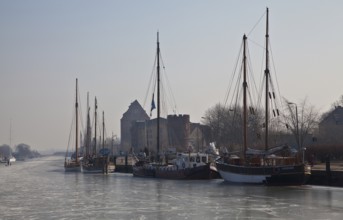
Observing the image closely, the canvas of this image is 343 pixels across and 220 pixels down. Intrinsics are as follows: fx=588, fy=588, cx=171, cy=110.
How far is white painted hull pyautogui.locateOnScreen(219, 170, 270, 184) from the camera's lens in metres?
59.5

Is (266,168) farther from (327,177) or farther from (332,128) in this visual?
(332,128)

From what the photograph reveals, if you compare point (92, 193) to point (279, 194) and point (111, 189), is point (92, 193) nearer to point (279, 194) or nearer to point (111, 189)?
point (111, 189)

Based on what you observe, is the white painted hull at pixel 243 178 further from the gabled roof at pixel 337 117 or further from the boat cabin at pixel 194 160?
the gabled roof at pixel 337 117

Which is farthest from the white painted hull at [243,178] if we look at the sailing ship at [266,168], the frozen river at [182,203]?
the frozen river at [182,203]

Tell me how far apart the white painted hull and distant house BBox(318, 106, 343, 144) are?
138 feet

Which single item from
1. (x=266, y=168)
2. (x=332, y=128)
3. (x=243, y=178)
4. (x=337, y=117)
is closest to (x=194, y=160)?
(x=243, y=178)

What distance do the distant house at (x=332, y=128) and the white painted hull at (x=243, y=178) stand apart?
42.0 meters

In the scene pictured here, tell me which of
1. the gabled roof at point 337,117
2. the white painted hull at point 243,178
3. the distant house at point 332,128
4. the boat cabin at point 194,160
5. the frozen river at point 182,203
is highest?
the gabled roof at point 337,117

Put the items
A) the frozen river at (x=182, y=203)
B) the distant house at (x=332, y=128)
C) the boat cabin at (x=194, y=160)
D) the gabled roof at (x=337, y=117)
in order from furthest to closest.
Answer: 1. the gabled roof at (x=337, y=117)
2. the distant house at (x=332, y=128)
3. the boat cabin at (x=194, y=160)
4. the frozen river at (x=182, y=203)

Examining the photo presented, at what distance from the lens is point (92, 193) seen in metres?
57.2

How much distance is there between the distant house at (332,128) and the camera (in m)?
107

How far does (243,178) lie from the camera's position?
61719 mm

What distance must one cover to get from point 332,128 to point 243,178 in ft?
192

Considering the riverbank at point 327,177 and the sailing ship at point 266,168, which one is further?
the sailing ship at point 266,168
